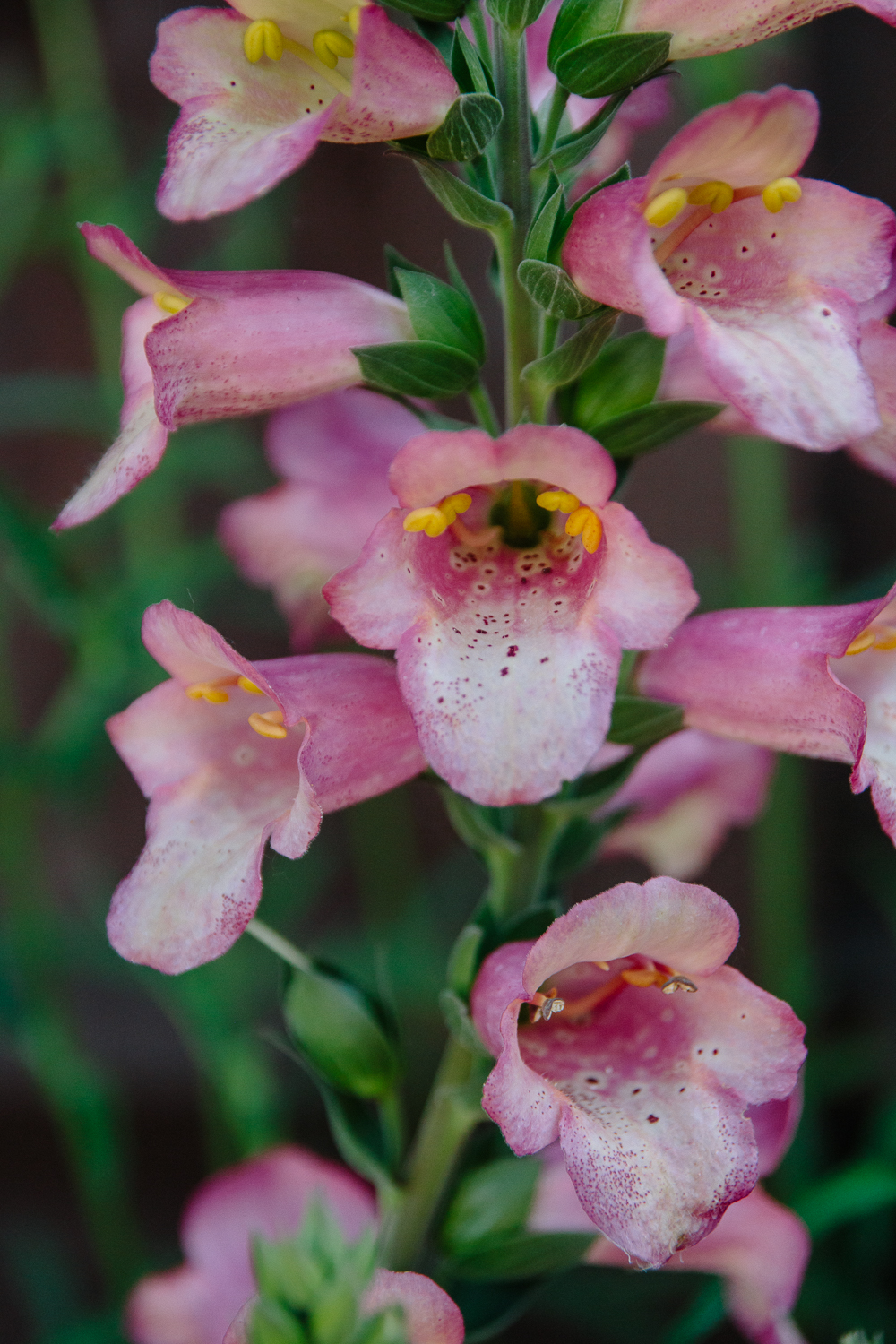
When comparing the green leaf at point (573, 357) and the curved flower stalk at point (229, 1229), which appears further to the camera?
the curved flower stalk at point (229, 1229)

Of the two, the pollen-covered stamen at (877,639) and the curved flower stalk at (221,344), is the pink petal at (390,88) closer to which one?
the curved flower stalk at (221,344)

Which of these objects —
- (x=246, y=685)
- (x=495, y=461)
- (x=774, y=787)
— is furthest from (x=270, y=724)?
(x=774, y=787)

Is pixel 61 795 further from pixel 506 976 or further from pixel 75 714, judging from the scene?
pixel 506 976

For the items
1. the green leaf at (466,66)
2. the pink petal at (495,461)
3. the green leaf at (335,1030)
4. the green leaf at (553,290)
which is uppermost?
the green leaf at (466,66)

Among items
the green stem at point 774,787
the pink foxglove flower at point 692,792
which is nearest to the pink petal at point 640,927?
the pink foxglove flower at point 692,792

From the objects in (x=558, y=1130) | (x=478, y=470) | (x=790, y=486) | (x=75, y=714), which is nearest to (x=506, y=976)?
(x=558, y=1130)

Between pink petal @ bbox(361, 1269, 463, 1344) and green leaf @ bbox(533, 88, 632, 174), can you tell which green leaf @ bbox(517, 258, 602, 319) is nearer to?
green leaf @ bbox(533, 88, 632, 174)

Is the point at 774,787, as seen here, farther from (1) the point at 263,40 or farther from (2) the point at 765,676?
(1) the point at 263,40
